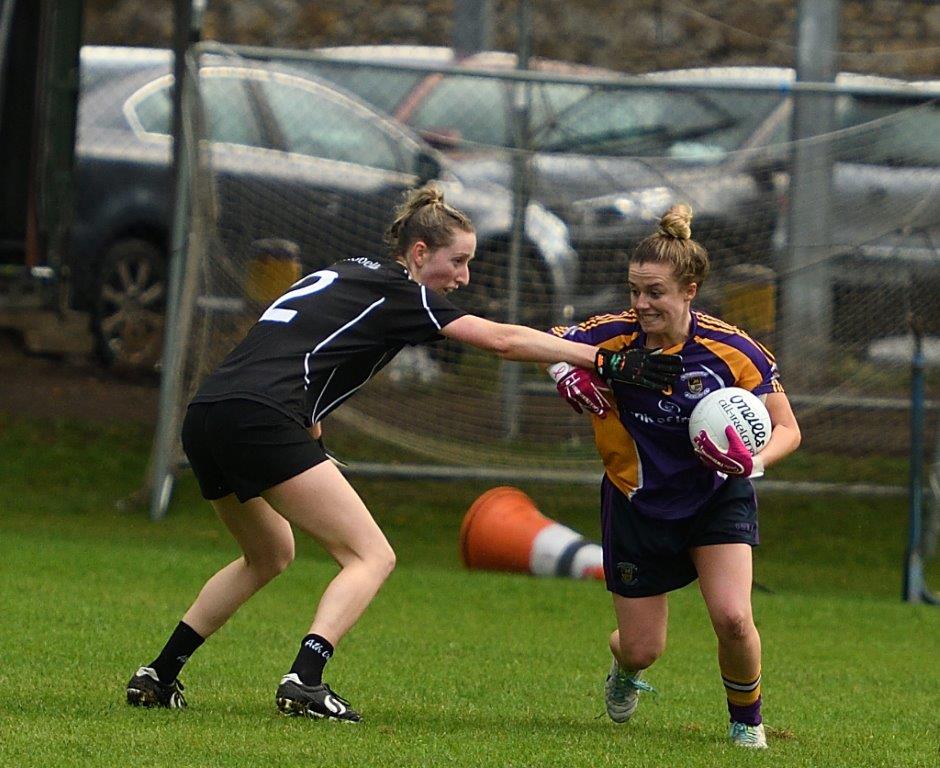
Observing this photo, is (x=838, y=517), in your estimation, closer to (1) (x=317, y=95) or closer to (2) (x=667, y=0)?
(1) (x=317, y=95)

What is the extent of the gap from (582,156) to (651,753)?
7249mm

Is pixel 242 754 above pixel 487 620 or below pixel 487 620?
above

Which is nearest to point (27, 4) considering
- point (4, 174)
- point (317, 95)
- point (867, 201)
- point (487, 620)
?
point (4, 174)

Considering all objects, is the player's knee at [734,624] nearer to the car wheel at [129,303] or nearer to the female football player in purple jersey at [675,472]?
the female football player in purple jersey at [675,472]

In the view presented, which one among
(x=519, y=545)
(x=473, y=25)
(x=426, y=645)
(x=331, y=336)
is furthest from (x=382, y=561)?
(x=473, y=25)

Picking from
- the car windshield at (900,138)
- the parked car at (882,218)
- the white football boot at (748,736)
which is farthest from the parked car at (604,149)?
the white football boot at (748,736)

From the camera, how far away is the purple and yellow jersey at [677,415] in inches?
218

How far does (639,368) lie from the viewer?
5.36 metres

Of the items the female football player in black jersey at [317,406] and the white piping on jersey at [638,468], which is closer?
the female football player in black jersey at [317,406]

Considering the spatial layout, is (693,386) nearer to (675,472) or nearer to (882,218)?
(675,472)

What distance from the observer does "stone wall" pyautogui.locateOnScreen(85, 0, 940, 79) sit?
1783 cm

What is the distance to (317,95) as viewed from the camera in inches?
474

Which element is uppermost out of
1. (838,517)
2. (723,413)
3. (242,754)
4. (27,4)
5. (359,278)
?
(27,4)

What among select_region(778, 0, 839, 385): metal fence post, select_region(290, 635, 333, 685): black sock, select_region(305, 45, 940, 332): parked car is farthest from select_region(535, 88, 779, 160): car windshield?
select_region(290, 635, 333, 685): black sock
